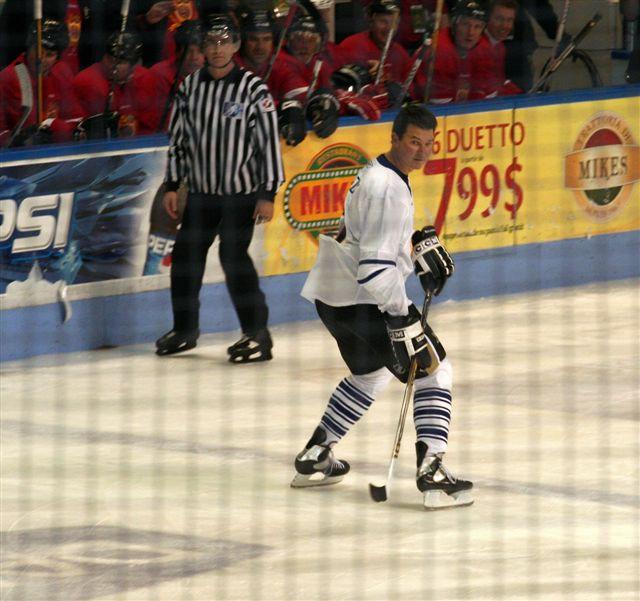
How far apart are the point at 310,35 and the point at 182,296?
1.67 m

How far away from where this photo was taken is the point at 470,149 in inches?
329

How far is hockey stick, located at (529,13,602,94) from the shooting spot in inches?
350

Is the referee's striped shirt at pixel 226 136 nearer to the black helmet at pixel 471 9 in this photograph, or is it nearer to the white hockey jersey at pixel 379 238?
the white hockey jersey at pixel 379 238

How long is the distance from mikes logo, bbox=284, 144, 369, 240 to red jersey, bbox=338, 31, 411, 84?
79 cm

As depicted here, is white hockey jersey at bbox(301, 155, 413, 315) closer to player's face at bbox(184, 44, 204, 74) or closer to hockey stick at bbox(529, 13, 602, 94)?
player's face at bbox(184, 44, 204, 74)

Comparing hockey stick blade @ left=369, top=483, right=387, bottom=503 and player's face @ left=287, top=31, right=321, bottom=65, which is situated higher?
player's face @ left=287, top=31, right=321, bottom=65

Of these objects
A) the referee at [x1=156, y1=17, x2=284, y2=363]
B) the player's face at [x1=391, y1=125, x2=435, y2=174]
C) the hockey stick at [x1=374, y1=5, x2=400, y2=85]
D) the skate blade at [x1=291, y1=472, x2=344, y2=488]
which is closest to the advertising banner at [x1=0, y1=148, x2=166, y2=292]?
the referee at [x1=156, y1=17, x2=284, y2=363]

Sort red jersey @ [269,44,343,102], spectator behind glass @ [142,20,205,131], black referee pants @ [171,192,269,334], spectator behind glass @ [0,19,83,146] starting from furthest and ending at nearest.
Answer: red jersey @ [269,44,343,102]
spectator behind glass @ [142,20,205,131]
spectator behind glass @ [0,19,83,146]
black referee pants @ [171,192,269,334]

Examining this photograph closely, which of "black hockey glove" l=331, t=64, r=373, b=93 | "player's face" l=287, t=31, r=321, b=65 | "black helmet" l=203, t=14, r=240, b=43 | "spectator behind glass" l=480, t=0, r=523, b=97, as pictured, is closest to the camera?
"black helmet" l=203, t=14, r=240, b=43

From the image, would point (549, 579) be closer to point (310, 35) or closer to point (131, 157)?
point (131, 157)

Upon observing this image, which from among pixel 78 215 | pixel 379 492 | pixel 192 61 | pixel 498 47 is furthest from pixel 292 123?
pixel 379 492

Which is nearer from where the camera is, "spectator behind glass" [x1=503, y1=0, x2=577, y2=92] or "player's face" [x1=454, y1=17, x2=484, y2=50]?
"player's face" [x1=454, y1=17, x2=484, y2=50]

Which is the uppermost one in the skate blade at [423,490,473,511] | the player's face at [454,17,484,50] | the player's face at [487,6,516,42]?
the player's face at [487,6,516,42]

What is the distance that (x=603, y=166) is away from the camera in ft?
29.0
